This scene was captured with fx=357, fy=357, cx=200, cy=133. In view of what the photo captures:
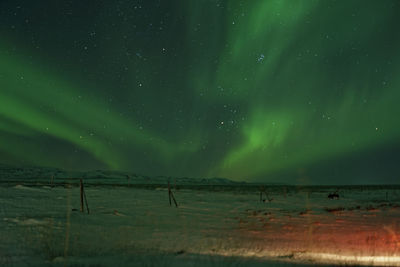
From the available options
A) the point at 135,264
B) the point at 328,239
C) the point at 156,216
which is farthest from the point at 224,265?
the point at 156,216

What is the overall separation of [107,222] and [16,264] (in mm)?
8638

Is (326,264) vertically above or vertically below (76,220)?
A: below

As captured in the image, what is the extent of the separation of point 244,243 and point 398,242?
6.31 meters

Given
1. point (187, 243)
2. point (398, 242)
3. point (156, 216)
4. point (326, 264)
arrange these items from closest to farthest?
point (326, 264) → point (187, 243) → point (398, 242) → point (156, 216)

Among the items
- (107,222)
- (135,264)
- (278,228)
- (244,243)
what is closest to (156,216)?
(107,222)

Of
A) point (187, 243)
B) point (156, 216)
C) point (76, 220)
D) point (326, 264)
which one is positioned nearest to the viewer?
point (326, 264)

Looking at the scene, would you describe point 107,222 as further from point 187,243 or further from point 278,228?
point 278,228

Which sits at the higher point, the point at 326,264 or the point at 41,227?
the point at 41,227

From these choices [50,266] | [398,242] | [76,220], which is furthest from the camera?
[76,220]

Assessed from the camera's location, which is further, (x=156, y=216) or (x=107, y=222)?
(x=156, y=216)

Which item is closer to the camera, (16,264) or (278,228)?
(16,264)

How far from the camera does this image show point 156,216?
68.4 ft

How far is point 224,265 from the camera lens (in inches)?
366

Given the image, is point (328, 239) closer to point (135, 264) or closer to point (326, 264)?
point (326, 264)
